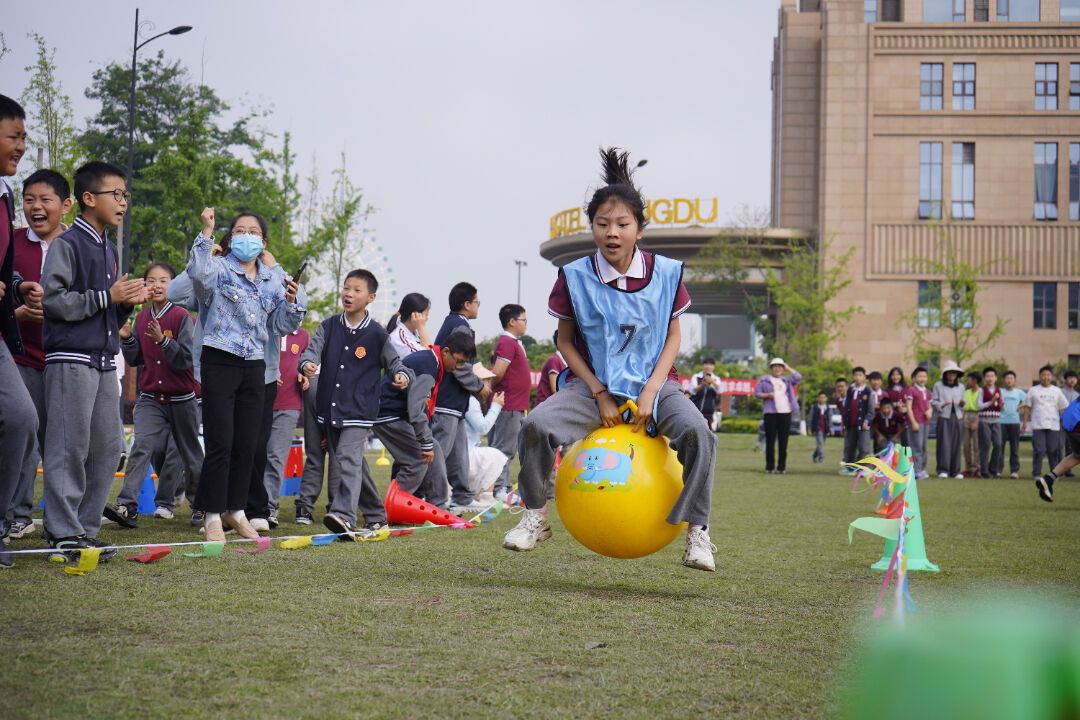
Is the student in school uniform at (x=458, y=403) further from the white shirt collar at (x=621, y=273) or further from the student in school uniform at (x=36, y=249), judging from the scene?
the white shirt collar at (x=621, y=273)

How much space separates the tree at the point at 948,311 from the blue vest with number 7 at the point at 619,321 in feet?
145

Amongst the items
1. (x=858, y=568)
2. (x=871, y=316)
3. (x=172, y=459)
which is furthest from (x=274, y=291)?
(x=871, y=316)

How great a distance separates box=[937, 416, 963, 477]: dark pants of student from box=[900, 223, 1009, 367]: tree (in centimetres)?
2678

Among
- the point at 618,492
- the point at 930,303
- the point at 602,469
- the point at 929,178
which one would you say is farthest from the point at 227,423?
the point at 929,178

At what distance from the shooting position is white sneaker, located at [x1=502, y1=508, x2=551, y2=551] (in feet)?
21.6

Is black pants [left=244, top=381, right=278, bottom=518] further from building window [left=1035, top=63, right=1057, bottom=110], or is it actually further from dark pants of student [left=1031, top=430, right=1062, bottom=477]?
building window [left=1035, top=63, right=1057, bottom=110]

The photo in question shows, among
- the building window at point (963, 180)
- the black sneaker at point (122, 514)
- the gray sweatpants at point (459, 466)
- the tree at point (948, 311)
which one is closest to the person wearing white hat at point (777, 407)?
the gray sweatpants at point (459, 466)

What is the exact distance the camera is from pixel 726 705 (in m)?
3.83

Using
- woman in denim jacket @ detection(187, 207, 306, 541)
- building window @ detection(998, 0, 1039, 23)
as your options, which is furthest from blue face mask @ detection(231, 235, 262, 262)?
building window @ detection(998, 0, 1039, 23)

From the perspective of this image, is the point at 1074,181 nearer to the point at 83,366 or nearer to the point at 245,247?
the point at 245,247

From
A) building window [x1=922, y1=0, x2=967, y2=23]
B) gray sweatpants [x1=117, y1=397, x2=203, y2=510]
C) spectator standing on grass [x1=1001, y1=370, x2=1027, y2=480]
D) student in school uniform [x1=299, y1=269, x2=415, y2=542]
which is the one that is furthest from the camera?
building window [x1=922, y1=0, x2=967, y2=23]

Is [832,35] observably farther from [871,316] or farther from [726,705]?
[726,705]

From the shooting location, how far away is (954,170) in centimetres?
6012

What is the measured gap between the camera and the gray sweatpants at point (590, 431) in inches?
243
